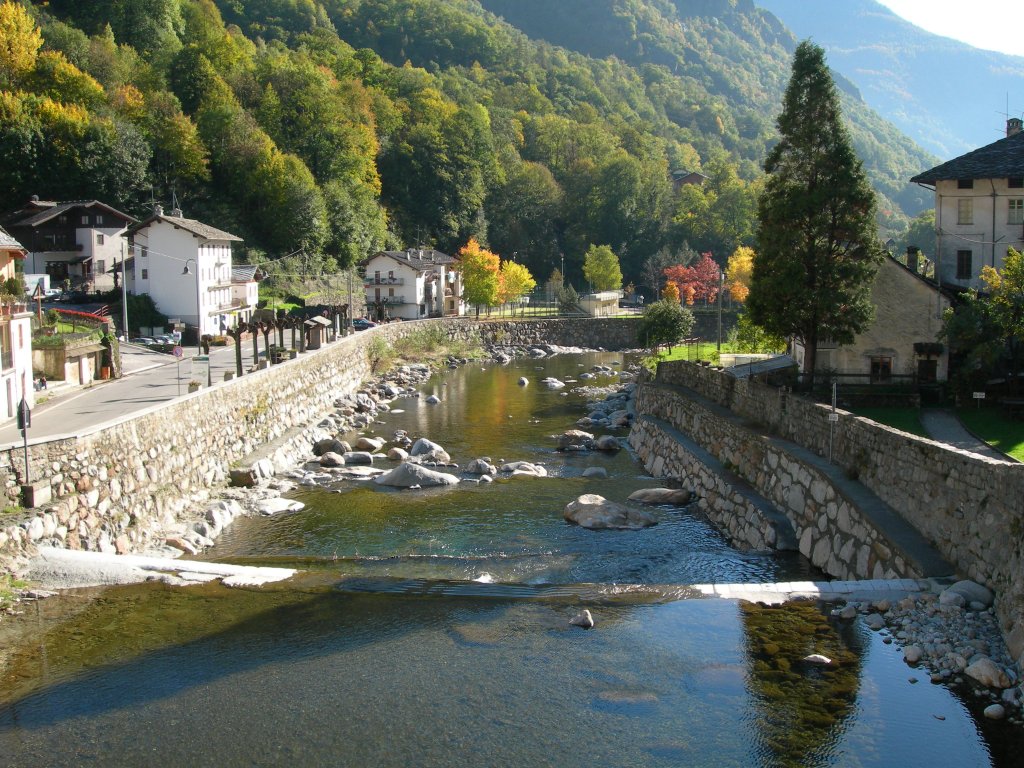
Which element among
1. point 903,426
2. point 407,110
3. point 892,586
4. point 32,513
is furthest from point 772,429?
point 407,110

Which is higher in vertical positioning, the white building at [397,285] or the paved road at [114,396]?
the white building at [397,285]

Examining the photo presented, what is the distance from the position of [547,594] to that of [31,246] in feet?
196

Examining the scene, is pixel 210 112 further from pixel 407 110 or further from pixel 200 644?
pixel 200 644

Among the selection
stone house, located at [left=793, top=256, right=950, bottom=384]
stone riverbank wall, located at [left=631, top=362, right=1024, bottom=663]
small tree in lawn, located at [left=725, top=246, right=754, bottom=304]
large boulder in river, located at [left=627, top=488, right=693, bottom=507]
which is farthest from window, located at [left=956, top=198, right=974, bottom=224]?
small tree in lawn, located at [left=725, top=246, right=754, bottom=304]

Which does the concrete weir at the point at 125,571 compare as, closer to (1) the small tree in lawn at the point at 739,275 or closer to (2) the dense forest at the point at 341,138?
(2) the dense forest at the point at 341,138

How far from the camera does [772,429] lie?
26.3 metres

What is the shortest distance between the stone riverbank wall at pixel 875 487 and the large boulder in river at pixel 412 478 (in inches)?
323

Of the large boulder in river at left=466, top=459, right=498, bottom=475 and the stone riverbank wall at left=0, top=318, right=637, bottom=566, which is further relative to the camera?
the large boulder in river at left=466, top=459, right=498, bottom=475

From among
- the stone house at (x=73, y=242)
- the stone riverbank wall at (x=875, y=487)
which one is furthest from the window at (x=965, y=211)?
the stone house at (x=73, y=242)

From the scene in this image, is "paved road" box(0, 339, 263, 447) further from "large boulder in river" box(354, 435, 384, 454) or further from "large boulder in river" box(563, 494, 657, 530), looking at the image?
"large boulder in river" box(563, 494, 657, 530)

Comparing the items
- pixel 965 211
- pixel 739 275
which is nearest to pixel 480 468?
pixel 965 211

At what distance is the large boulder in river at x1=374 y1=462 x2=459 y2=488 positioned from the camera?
29344mm

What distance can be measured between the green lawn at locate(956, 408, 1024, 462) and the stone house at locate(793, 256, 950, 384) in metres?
3.25

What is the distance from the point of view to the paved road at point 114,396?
2544 centimetres
